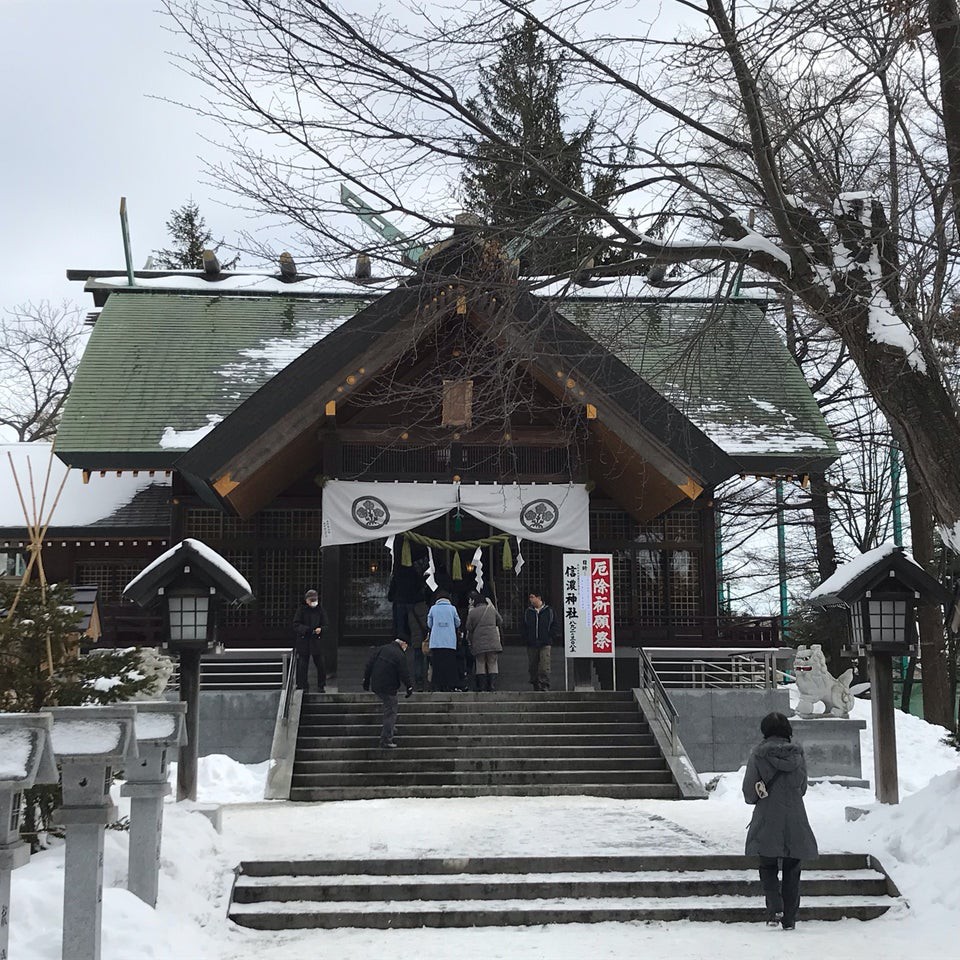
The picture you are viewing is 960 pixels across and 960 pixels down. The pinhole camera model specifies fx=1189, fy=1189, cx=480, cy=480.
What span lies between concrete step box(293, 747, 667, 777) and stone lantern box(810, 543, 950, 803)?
3.78 m

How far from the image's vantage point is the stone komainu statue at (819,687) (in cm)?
1534

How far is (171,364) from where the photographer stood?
901 inches

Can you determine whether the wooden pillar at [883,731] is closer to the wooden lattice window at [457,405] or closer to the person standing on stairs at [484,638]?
the person standing on stairs at [484,638]

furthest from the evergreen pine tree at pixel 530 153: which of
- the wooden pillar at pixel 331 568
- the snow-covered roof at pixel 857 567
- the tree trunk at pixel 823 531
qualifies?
the tree trunk at pixel 823 531

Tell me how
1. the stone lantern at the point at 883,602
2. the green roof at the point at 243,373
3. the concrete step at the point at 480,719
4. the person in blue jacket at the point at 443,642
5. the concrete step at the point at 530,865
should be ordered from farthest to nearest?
the green roof at the point at 243,373 < the person in blue jacket at the point at 443,642 < the concrete step at the point at 480,719 < the stone lantern at the point at 883,602 < the concrete step at the point at 530,865

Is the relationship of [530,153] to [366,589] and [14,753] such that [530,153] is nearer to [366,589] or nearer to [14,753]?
[14,753]

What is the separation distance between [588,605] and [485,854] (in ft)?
26.4

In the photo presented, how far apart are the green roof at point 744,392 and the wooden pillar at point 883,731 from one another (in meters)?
8.88

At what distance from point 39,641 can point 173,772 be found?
21.1ft

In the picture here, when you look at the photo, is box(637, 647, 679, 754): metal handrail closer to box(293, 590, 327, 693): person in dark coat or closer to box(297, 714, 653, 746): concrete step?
box(297, 714, 653, 746): concrete step

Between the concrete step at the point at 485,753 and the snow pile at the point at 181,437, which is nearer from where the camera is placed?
the concrete step at the point at 485,753

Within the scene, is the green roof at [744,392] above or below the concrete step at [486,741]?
above

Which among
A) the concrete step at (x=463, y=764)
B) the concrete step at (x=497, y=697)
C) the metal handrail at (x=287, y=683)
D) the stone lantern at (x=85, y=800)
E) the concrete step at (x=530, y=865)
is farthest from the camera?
the concrete step at (x=497, y=697)

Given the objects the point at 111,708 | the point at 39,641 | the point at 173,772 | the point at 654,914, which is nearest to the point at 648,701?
the point at 173,772
